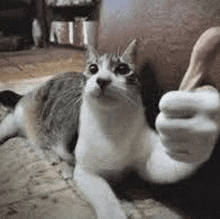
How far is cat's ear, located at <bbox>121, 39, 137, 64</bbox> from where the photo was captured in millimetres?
462

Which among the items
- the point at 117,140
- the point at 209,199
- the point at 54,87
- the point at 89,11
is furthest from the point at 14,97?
the point at 209,199

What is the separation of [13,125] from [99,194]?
36 centimetres

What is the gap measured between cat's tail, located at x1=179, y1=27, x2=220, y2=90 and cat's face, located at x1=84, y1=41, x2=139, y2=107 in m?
0.11

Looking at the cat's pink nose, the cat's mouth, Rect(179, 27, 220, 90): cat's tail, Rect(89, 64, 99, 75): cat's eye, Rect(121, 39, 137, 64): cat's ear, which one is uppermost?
Rect(179, 27, 220, 90): cat's tail

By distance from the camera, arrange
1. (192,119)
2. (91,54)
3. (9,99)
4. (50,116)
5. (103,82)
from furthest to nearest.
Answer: (9,99) → (50,116) → (91,54) → (103,82) → (192,119)

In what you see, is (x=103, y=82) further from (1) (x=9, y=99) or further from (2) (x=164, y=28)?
(1) (x=9, y=99)

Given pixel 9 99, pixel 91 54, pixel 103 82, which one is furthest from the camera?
pixel 9 99

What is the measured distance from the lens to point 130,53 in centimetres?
46

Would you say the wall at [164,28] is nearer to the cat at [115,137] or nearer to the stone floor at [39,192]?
the cat at [115,137]

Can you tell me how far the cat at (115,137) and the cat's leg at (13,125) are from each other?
28 cm

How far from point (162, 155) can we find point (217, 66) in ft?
0.51

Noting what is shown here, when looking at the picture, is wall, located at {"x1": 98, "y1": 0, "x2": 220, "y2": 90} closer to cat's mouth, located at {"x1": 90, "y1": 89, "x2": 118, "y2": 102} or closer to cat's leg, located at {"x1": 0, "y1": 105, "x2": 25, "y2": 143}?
cat's mouth, located at {"x1": 90, "y1": 89, "x2": 118, "y2": 102}

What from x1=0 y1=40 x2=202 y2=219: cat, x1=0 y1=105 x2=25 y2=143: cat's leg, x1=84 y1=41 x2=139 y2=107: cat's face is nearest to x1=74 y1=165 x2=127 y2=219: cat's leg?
x1=0 y1=40 x2=202 y2=219: cat

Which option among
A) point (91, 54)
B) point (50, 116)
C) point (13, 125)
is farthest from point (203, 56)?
point (13, 125)
